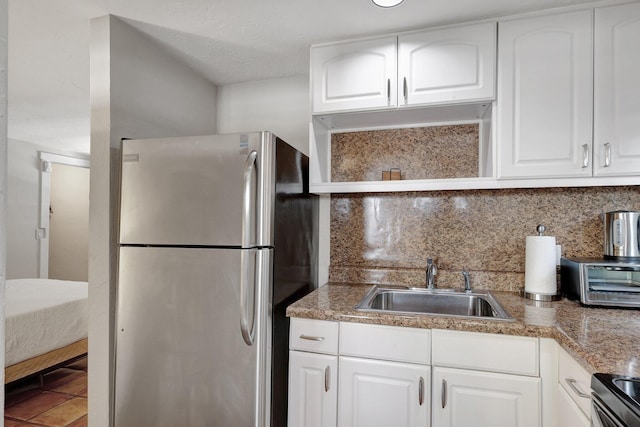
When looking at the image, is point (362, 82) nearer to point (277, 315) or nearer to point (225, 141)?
point (225, 141)

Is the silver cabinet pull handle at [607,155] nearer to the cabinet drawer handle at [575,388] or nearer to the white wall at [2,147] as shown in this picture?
the cabinet drawer handle at [575,388]

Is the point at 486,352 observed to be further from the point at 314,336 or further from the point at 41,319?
the point at 41,319

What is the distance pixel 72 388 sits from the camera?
111 inches

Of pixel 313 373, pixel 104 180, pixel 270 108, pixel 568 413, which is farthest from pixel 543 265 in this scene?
pixel 104 180

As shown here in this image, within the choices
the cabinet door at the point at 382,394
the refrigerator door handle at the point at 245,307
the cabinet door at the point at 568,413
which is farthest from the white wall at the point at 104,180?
the cabinet door at the point at 568,413

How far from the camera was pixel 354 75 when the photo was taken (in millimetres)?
1885

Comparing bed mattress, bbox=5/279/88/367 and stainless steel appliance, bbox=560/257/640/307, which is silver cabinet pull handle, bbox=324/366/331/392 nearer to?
stainless steel appliance, bbox=560/257/640/307

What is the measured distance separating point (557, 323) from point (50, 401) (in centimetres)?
331

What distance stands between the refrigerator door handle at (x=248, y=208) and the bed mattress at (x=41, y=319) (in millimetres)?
2153

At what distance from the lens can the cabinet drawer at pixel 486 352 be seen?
1.33 m

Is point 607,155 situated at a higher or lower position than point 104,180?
higher

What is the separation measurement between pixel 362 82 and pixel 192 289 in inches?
52.8

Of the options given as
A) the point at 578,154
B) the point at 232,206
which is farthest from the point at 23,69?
the point at 578,154

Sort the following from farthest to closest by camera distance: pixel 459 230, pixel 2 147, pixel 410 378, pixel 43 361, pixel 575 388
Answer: pixel 43 361
pixel 459 230
pixel 410 378
pixel 575 388
pixel 2 147
